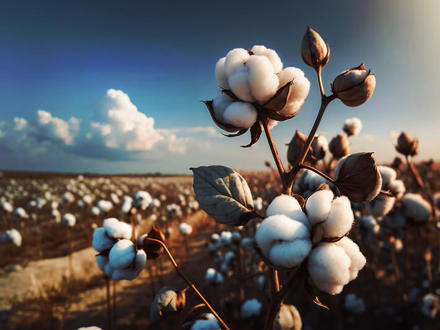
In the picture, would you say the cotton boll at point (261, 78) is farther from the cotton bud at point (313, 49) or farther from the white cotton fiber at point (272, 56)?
the cotton bud at point (313, 49)

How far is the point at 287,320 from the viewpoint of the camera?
0.74 metres

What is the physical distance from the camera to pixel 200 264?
18.3 ft

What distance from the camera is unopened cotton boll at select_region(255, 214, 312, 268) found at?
1.20 ft

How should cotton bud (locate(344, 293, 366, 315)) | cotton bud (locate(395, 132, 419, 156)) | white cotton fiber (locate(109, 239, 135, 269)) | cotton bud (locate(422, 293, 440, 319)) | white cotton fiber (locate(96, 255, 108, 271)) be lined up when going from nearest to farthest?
white cotton fiber (locate(109, 239, 135, 269))
white cotton fiber (locate(96, 255, 108, 271))
cotton bud (locate(395, 132, 419, 156))
cotton bud (locate(422, 293, 440, 319))
cotton bud (locate(344, 293, 366, 315))

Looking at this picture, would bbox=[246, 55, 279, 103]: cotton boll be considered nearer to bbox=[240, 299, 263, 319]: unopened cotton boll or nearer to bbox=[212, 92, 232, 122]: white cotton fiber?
bbox=[212, 92, 232, 122]: white cotton fiber

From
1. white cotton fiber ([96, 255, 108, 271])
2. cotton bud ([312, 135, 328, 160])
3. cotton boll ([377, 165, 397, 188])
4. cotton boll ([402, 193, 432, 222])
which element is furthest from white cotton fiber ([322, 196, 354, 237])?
cotton boll ([402, 193, 432, 222])

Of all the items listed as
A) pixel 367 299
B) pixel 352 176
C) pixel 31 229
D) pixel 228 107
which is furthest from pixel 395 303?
pixel 31 229

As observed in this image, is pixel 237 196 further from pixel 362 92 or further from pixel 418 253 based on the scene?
pixel 418 253

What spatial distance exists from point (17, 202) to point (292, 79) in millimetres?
13101

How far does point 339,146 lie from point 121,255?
976 millimetres

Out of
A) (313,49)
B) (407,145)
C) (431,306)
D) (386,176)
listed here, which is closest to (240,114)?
(313,49)

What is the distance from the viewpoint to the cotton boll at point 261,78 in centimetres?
47

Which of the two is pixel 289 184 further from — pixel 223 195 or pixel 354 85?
pixel 354 85

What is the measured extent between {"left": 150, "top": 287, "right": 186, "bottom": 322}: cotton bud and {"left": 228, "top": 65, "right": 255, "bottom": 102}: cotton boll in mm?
654
